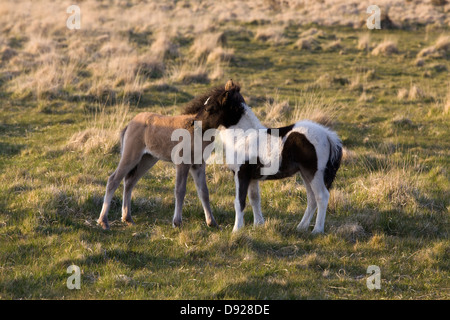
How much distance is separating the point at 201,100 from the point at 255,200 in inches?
62.6

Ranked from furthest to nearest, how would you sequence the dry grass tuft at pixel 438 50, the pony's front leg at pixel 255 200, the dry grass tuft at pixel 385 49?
the dry grass tuft at pixel 385 49 < the dry grass tuft at pixel 438 50 < the pony's front leg at pixel 255 200

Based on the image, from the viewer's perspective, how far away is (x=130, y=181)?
764 cm

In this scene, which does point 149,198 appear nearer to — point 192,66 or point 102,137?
point 102,137

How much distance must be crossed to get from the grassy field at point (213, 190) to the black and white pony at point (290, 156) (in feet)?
1.49

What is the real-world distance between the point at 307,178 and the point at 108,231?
9.06 ft

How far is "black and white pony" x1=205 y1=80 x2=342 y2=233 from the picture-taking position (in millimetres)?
6879

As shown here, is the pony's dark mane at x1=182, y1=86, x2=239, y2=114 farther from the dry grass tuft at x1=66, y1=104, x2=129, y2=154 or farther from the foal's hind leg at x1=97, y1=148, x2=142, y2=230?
the dry grass tuft at x1=66, y1=104, x2=129, y2=154

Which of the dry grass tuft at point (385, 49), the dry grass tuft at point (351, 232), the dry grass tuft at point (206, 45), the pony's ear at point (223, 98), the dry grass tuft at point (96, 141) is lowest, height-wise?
the dry grass tuft at point (351, 232)

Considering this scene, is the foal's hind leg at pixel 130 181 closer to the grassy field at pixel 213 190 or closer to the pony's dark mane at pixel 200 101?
the grassy field at pixel 213 190

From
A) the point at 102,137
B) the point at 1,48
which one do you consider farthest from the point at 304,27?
the point at 102,137

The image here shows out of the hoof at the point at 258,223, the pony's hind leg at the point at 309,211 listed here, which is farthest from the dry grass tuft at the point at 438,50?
the hoof at the point at 258,223

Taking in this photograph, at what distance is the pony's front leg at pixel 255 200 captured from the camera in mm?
7320

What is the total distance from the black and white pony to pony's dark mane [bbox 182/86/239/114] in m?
0.17

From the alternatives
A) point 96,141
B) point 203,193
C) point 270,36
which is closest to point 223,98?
point 203,193
